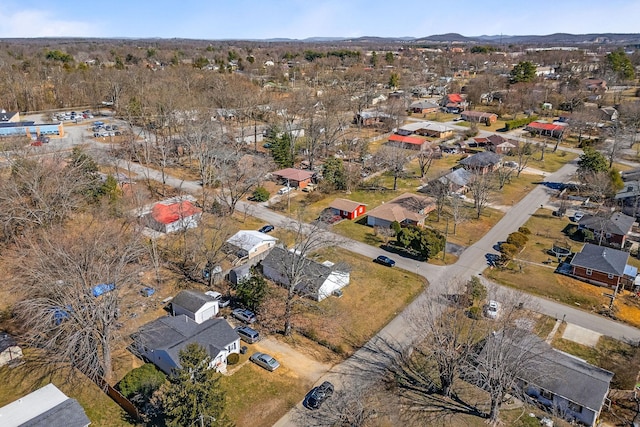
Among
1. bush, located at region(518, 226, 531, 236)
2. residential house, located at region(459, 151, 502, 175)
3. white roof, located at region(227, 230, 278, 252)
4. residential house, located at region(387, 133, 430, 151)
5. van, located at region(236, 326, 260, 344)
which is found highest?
residential house, located at region(387, 133, 430, 151)

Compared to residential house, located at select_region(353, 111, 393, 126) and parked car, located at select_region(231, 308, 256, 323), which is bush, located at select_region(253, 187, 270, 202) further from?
residential house, located at select_region(353, 111, 393, 126)

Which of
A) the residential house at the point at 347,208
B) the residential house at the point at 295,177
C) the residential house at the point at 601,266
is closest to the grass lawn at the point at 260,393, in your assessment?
the residential house at the point at 347,208

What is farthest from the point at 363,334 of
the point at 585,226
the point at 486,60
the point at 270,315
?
the point at 486,60

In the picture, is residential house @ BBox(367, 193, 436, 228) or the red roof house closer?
the red roof house

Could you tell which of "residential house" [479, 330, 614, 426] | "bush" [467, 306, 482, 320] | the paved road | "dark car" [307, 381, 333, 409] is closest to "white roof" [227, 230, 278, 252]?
the paved road

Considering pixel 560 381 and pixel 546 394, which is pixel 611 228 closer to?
pixel 560 381

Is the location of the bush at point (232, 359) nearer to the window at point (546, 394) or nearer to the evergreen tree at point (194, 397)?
the evergreen tree at point (194, 397)

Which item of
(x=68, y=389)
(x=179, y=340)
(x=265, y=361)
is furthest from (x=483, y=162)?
(x=68, y=389)
